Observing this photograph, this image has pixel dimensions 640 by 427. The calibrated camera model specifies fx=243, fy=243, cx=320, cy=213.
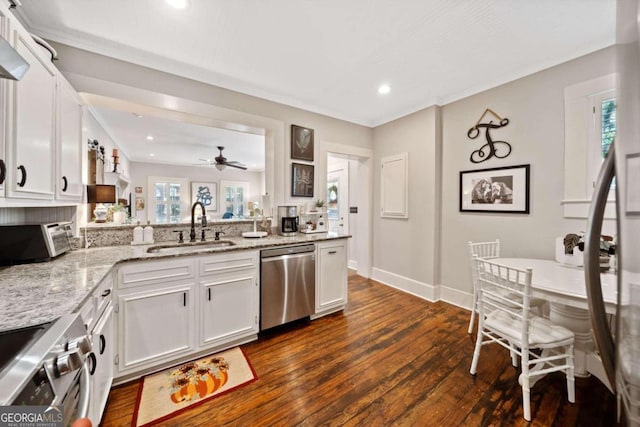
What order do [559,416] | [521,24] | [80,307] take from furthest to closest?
[521,24], [559,416], [80,307]

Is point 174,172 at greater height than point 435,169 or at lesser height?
greater

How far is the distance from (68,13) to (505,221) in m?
4.35

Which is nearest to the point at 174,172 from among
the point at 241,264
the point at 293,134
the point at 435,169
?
the point at 293,134

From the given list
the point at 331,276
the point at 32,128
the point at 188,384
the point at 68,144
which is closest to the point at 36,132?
the point at 32,128

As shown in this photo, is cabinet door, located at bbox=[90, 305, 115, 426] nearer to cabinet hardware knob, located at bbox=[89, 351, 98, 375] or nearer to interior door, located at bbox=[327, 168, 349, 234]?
cabinet hardware knob, located at bbox=[89, 351, 98, 375]

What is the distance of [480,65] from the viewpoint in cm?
250

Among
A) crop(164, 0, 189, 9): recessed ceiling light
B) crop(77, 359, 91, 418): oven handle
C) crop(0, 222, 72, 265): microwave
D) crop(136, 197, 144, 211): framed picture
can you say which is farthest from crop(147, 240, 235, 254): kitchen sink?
crop(136, 197, 144, 211): framed picture

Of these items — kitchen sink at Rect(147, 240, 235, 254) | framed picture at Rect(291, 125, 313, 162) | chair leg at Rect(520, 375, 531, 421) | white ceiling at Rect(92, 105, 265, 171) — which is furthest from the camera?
white ceiling at Rect(92, 105, 265, 171)

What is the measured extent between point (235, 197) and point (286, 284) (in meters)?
6.87

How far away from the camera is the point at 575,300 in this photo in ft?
4.81

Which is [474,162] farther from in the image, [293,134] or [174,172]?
[174,172]

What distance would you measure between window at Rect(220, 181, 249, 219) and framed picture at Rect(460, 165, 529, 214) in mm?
6960

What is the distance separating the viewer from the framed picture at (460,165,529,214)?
2609 mm

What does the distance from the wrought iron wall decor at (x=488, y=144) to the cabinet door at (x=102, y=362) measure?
377 centimetres
